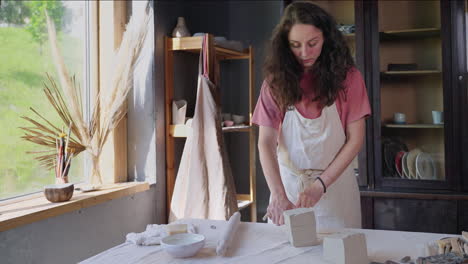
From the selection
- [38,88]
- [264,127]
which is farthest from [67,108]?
[264,127]

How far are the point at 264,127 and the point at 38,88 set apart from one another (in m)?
1.18

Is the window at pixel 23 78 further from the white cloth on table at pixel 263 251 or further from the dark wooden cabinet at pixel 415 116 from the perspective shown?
the dark wooden cabinet at pixel 415 116

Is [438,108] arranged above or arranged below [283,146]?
above

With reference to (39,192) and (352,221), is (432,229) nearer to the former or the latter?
(352,221)

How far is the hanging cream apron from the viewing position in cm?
190

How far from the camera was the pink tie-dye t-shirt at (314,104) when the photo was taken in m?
1.84

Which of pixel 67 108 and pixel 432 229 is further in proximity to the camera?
pixel 432 229

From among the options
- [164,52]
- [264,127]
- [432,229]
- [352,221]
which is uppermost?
[164,52]

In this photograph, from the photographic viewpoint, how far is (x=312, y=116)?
1.94 m

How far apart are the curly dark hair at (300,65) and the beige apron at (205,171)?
858 millimetres

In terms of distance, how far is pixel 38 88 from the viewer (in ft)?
7.66

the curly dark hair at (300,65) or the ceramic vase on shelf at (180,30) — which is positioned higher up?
the ceramic vase on shelf at (180,30)

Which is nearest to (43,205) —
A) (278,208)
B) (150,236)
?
(150,236)

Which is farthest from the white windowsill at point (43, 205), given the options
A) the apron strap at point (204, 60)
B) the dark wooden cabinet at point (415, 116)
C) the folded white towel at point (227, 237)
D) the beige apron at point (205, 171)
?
→ the dark wooden cabinet at point (415, 116)
